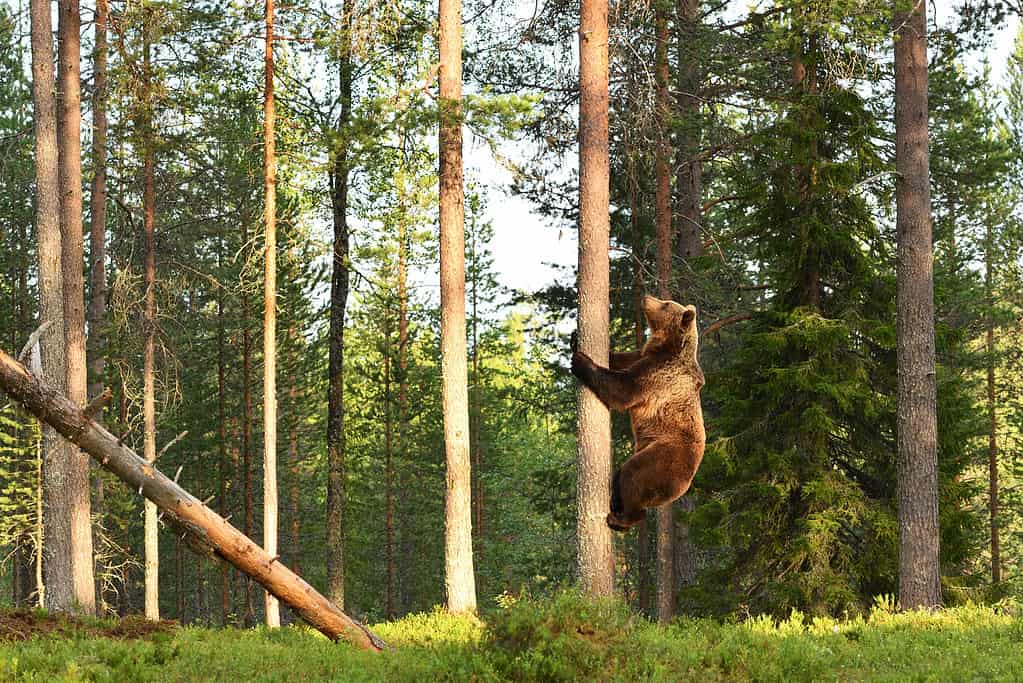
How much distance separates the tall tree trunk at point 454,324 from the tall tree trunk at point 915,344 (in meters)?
6.46

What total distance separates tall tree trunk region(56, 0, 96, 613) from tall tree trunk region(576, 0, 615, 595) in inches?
363

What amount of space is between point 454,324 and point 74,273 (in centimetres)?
748

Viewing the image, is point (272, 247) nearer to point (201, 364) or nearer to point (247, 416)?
point (247, 416)

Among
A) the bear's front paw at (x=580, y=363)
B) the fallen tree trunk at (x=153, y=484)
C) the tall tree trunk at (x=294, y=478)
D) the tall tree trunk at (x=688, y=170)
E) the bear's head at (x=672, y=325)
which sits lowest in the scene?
the tall tree trunk at (x=294, y=478)

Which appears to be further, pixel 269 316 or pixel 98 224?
pixel 98 224

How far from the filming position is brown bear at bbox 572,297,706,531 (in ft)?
23.0

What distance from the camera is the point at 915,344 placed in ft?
49.7

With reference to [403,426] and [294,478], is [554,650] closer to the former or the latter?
[403,426]

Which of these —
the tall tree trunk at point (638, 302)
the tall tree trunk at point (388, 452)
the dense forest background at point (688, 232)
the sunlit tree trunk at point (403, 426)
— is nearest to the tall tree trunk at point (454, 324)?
the dense forest background at point (688, 232)

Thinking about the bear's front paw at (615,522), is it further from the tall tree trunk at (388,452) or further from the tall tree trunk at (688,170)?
the tall tree trunk at (388,452)

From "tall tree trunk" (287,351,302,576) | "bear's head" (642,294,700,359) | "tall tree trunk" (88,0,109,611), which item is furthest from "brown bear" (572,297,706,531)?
"tall tree trunk" (287,351,302,576)

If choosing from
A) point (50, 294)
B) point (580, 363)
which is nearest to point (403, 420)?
point (50, 294)

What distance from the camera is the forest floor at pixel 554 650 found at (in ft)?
29.6

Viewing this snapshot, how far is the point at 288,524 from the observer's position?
139 ft
